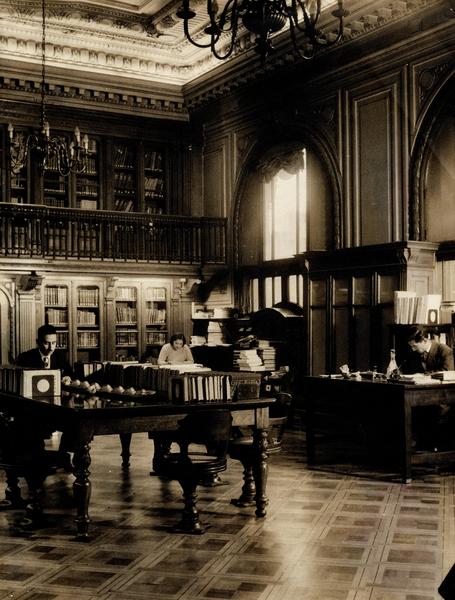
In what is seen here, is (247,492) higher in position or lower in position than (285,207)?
lower

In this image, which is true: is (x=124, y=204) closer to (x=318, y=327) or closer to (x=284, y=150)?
(x=284, y=150)

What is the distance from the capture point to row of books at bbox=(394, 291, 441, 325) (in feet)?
28.2

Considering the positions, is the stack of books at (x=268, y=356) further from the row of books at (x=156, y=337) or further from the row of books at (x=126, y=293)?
the row of books at (x=126, y=293)

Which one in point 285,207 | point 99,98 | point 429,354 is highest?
point 99,98

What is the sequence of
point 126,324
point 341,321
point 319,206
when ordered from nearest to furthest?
point 341,321, point 319,206, point 126,324

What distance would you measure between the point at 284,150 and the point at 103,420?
735 centimetres

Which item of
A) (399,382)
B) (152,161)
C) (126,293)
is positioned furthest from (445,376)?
(152,161)

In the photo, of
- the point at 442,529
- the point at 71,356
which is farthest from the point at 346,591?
the point at 71,356

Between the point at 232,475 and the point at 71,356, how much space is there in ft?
18.4

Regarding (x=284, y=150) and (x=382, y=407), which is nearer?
(x=382, y=407)

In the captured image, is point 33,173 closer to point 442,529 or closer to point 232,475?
point 232,475

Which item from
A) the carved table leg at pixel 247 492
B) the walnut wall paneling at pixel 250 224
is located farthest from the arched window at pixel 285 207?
the carved table leg at pixel 247 492

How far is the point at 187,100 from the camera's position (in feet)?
44.9

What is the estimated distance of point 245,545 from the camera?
5.15 meters
